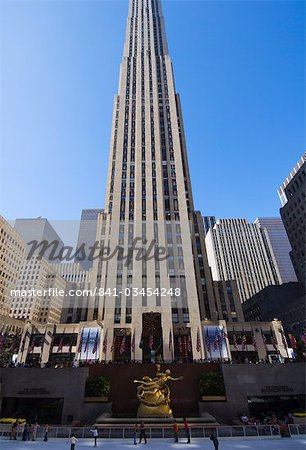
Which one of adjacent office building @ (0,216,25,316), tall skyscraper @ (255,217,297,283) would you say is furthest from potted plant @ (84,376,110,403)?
tall skyscraper @ (255,217,297,283)

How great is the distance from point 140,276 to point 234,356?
30640 mm

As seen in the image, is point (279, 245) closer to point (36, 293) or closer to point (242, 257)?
point (242, 257)

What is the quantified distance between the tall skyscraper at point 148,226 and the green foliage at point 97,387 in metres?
10.6

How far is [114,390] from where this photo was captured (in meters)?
32.9

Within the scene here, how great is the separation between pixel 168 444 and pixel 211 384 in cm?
1334

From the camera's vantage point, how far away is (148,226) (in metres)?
65.6

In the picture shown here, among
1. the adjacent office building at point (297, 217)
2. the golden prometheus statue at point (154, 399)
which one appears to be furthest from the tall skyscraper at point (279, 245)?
the golden prometheus statue at point (154, 399)

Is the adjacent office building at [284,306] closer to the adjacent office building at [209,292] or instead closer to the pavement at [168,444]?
the adjacent office building at [209,292]

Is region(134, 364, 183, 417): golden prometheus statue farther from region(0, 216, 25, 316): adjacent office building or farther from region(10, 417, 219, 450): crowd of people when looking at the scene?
region(0, 216, 25, 316): adjacent office building

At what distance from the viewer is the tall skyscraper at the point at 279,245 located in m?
164

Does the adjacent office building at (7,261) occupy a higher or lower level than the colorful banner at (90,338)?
higher

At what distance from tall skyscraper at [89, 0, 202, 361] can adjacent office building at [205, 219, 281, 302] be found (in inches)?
3231

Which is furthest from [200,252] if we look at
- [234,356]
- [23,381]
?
[23,381]

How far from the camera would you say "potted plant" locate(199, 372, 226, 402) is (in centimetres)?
3124
